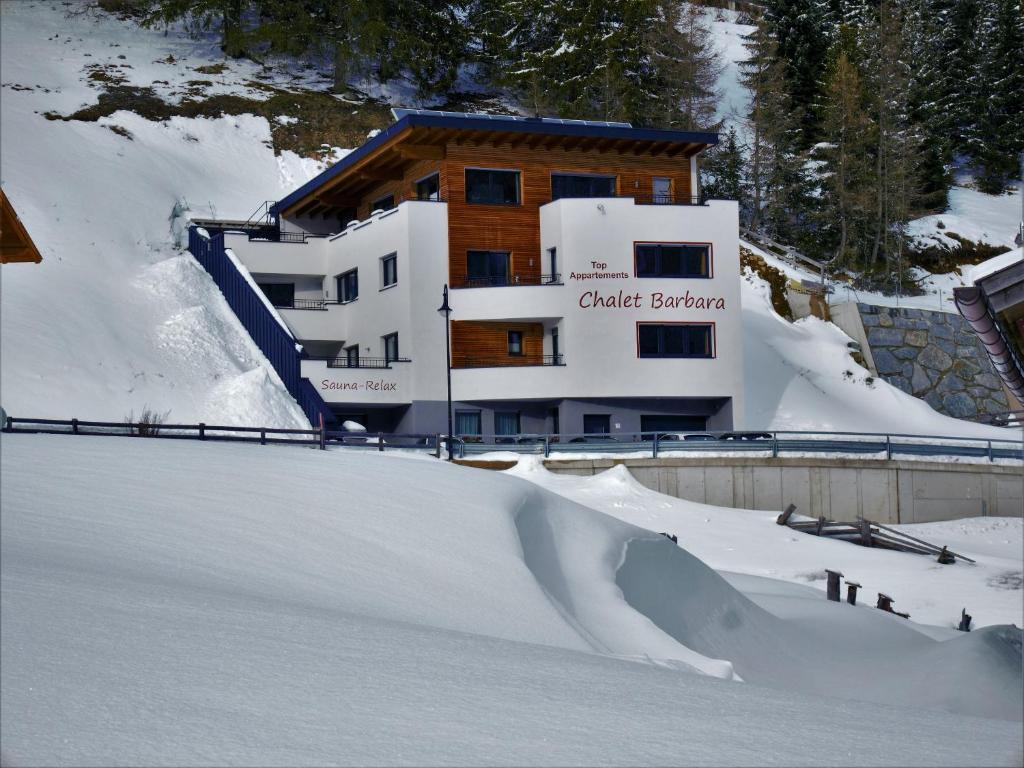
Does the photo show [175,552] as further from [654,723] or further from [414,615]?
[654,723]

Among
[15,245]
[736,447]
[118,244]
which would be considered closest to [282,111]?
[118,244]

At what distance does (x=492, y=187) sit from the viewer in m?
48.2

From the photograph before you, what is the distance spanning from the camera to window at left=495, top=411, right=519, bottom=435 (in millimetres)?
46000

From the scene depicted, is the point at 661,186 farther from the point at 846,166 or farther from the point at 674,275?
the point at 846,166

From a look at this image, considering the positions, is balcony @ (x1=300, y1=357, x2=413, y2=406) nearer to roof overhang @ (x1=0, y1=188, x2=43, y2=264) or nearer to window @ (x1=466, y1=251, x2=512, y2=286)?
window @ (x1=466, y1=251, x2=512, y2=286)

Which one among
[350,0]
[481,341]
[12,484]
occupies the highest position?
[350,0]

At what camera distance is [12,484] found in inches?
689

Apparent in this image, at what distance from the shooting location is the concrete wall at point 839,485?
39.0 metres

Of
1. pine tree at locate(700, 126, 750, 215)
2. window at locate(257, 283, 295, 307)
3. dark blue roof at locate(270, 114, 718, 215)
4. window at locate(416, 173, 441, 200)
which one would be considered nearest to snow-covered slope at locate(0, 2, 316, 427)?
window at locate(257, 283, 295, 307)

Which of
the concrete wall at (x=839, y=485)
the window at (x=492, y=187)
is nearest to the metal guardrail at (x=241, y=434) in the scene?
the concrete wall at (x=839, y=485)

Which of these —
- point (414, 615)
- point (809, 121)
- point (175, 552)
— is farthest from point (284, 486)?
point (809, 121)

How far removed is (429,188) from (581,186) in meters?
5.90

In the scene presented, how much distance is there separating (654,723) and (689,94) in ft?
240

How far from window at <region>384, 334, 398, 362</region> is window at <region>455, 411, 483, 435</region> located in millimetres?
3646
